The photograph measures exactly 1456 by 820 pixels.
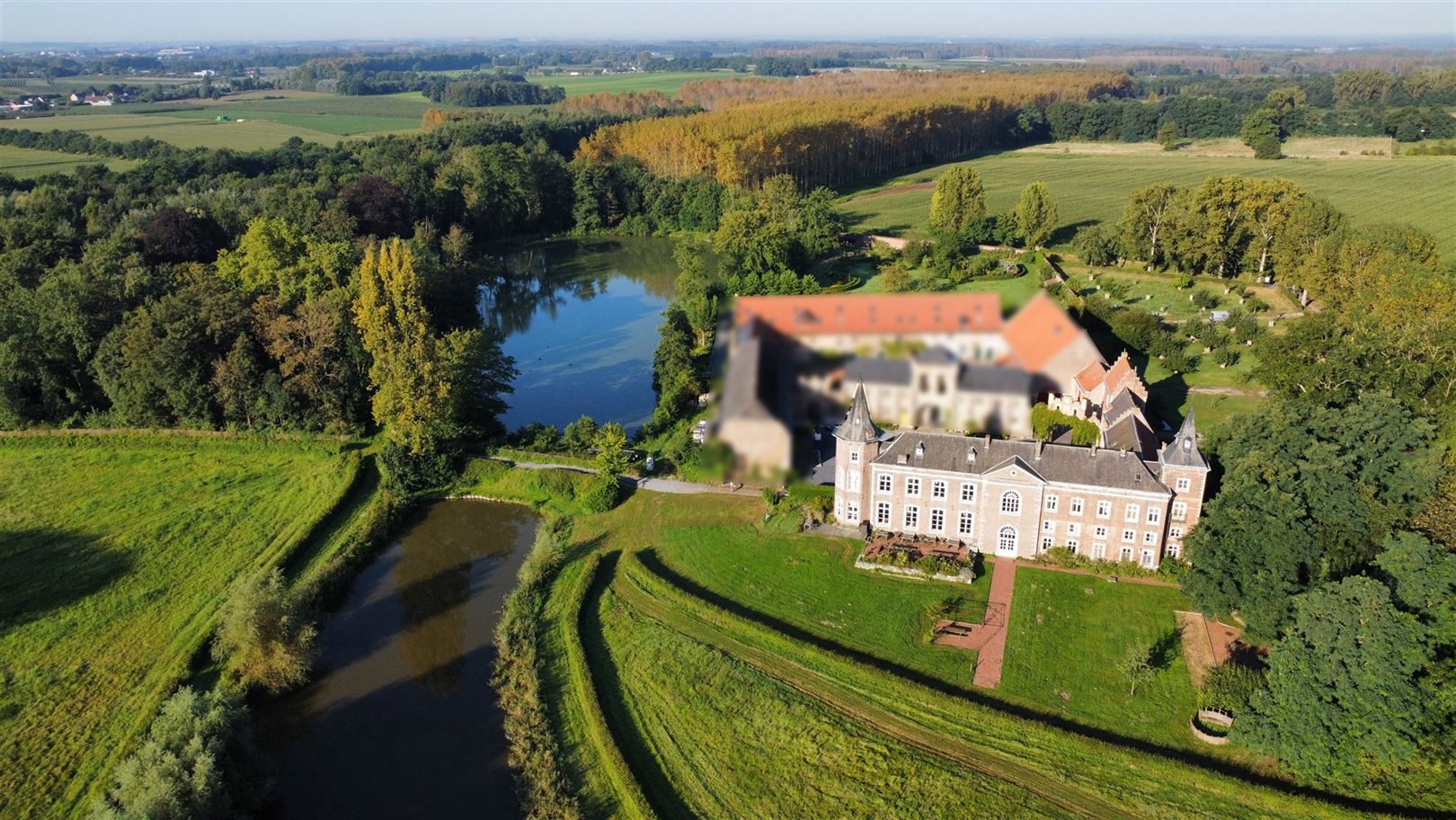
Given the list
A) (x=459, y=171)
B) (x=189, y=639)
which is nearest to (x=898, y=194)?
(x=459, y=171)

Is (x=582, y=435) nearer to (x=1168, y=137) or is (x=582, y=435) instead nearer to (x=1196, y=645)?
(x=1196, y=645)

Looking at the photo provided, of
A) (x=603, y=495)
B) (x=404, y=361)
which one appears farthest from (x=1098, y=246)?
(x=404, y=361)

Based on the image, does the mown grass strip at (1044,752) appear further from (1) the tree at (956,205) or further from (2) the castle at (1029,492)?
(1) the tree at (956,205)

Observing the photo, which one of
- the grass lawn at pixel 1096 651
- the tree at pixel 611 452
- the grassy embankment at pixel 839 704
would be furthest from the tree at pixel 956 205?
the grassy embankment at pixel 839 704

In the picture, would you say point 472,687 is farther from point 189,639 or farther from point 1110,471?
point 1110,471

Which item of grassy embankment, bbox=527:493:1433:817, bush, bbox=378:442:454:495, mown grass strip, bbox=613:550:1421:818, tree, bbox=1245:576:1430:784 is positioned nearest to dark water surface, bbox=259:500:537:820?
grassy embankment, bbox=527:493:1433:817
